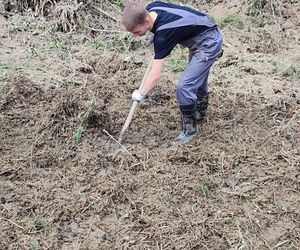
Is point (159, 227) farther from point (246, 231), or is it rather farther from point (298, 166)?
point (298, 166)

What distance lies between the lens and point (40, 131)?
4.34m

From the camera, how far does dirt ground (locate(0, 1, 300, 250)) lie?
3539 millimetres

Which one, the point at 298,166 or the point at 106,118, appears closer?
the point at 298,166

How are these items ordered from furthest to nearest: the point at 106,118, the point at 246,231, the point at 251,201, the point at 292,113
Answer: the point at 292,113 < the point at 106,118 < the point at 251,201 < the point at 246,231

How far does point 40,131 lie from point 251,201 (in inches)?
73.2

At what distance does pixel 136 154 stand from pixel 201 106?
2.64ft

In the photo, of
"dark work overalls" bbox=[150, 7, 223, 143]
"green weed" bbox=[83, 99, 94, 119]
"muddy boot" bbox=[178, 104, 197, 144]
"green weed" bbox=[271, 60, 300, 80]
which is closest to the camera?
"dark work overalls" bbox=[150, 7, 223, 143]

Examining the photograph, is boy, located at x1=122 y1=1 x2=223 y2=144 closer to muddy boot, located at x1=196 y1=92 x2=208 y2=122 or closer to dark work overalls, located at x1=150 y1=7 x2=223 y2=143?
dark work overalls, located at x1=150 y1=7 x2=223 y2=143

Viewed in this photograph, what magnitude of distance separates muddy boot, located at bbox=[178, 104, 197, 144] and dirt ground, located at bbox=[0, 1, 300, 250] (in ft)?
0.25

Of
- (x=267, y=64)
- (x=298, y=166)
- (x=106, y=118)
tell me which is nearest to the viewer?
(x=298, y=166)

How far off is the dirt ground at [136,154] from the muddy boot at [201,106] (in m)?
0.11

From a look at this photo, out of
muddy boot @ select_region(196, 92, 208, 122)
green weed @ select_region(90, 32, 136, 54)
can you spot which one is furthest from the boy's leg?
green weed @ select_region(90, 32, 136, 54)

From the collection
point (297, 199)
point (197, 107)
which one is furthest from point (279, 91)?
point (297, 199)

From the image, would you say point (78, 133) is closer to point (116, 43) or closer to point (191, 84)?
point (191, 84)
